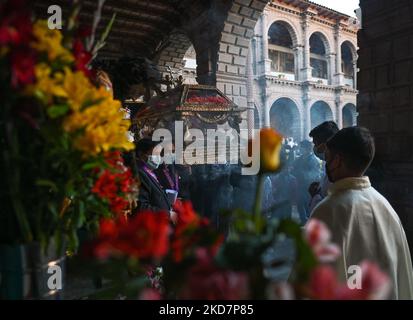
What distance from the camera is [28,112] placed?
2.49 ft

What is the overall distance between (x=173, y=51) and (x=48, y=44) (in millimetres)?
9527

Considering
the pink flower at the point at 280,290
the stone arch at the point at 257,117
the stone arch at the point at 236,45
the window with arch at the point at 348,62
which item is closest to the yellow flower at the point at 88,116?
the pink flower at the point at 280,290

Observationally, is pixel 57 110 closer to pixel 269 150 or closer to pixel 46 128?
pixel 46 128

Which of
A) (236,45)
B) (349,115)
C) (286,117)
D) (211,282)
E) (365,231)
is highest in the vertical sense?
(349,115)

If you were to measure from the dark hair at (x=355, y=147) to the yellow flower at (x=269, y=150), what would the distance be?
120 centimetres

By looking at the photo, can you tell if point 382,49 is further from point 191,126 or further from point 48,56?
point 48,56

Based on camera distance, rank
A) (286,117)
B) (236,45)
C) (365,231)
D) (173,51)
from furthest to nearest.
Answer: (286,117) → (173,51) → (236,45) → (365,231)

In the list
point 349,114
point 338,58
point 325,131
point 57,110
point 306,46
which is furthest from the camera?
point 349,114

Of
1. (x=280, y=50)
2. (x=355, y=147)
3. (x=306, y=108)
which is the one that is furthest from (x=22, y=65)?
(x=280, y=50)

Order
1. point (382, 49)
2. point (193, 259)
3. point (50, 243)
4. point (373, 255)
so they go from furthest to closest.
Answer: point (382, 49) → point (373, 255) → point (50, 243) → point (193, 259)

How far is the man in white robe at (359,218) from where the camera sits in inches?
64.3

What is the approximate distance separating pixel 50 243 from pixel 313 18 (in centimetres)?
2473

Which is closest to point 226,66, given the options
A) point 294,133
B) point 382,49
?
point 382,49

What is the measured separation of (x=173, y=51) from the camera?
979cm
